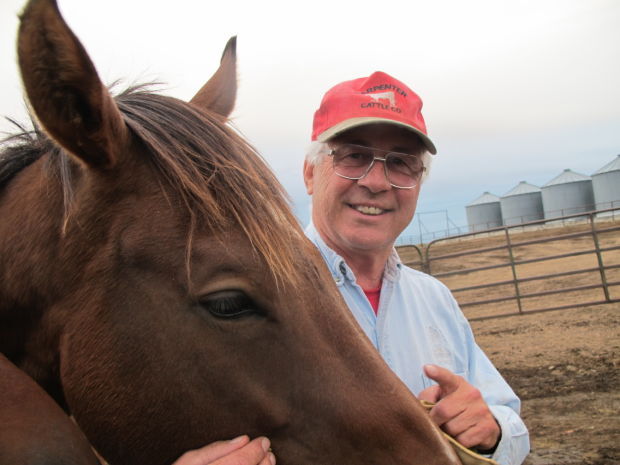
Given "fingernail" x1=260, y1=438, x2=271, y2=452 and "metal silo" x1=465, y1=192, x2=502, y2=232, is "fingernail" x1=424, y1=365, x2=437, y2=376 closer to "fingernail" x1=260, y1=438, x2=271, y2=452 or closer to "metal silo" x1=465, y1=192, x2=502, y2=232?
"fingernail" x1=260, y1=438, x2=271, y2=452

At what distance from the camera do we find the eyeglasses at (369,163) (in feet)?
7.59

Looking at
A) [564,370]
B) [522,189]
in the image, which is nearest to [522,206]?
[522,189]

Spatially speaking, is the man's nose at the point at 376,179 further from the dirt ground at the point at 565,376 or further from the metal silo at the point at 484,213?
the metal silo at the point at 484,213

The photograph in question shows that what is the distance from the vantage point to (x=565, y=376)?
254 inches

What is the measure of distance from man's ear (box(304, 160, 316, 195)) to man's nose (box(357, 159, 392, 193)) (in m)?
0.46

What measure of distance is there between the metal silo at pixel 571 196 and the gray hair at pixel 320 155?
39.7m

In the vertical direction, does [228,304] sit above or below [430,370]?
above

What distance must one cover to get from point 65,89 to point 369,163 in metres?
1.46

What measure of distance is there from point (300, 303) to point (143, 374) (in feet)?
1.55

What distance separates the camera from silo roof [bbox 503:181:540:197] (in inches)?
1630

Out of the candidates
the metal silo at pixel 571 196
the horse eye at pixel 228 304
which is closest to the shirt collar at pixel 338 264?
the horse eye at pixel 228 304

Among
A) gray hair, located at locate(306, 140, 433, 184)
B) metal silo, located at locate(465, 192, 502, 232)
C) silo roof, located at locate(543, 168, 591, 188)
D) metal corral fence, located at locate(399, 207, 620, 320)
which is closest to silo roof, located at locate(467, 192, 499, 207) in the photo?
metal silo, located at locate(465, 192, 502, 232)

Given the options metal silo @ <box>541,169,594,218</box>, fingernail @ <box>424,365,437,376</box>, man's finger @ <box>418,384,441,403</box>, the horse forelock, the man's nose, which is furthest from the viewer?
metal silo @ <box>541,169,594,218</box>

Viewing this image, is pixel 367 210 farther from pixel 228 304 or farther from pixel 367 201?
pixel 228 304
